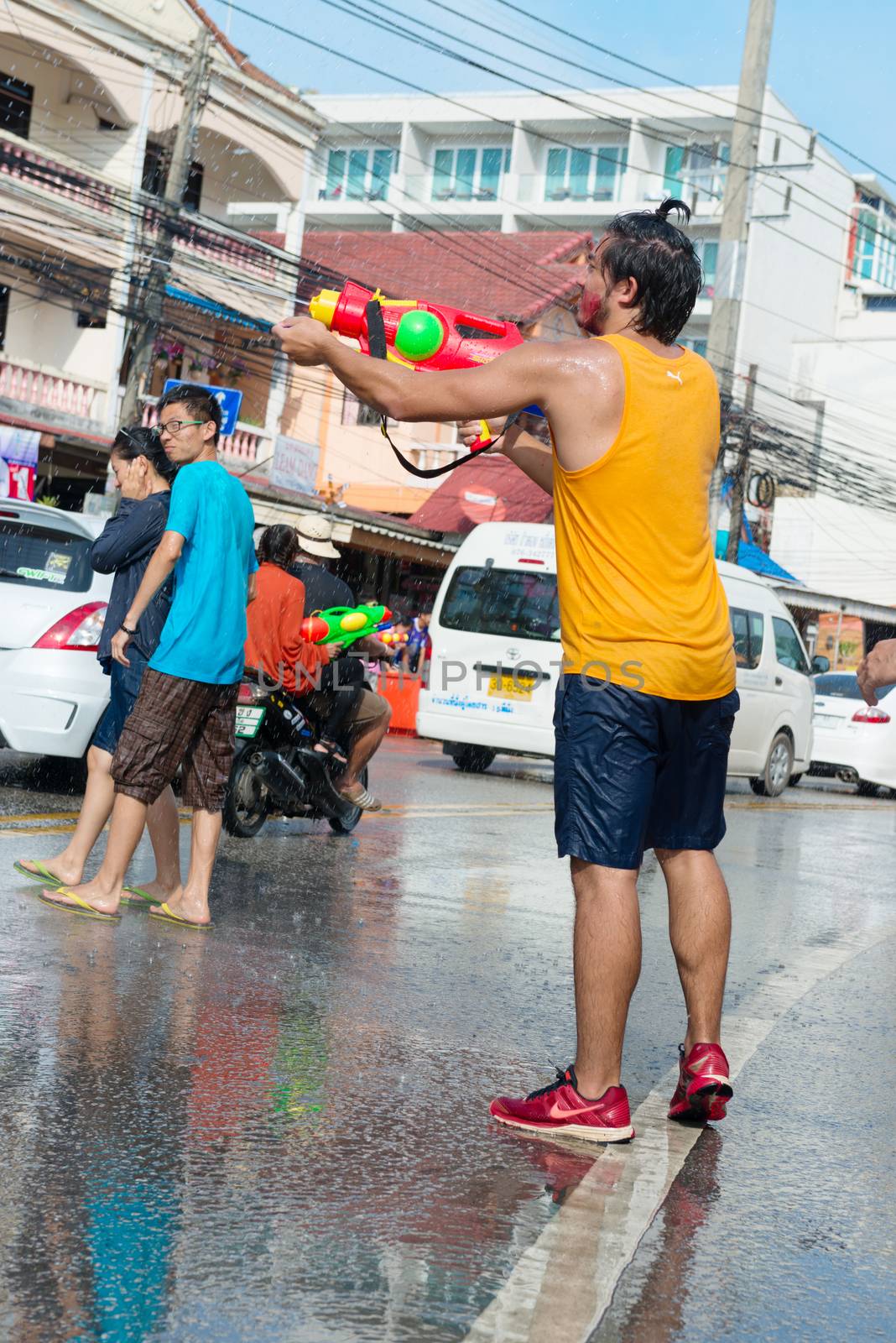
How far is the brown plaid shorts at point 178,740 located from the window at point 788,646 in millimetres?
12190

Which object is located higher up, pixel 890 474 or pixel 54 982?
pixel 890 474

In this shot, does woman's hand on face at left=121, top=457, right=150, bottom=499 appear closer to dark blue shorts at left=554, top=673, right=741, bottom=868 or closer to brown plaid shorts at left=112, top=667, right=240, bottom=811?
brown plaid shorts at left=112, top=667, right=240, bottom=811

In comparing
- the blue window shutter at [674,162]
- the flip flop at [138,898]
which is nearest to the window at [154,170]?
the flip flop at [138,898]

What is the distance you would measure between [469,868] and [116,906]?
9.33ft

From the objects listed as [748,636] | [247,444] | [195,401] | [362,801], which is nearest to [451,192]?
[247,444]

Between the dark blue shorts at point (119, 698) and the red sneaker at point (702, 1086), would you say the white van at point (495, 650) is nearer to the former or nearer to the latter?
the dark blue shorts at point (119, 698)

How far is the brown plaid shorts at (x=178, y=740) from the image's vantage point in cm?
586

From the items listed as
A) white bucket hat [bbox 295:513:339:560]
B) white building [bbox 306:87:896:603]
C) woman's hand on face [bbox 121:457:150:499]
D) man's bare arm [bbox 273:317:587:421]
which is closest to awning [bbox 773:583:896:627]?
white building [bbox 306:87:896:603]

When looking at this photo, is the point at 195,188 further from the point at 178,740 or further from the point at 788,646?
the point at 178,740

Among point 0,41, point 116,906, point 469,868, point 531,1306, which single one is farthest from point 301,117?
point 531,1306

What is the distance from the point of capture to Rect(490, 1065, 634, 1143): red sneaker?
373cm

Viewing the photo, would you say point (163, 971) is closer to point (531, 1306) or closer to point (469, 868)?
point (531, 1306)

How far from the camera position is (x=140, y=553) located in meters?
6.27

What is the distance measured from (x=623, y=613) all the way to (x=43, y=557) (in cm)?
593
